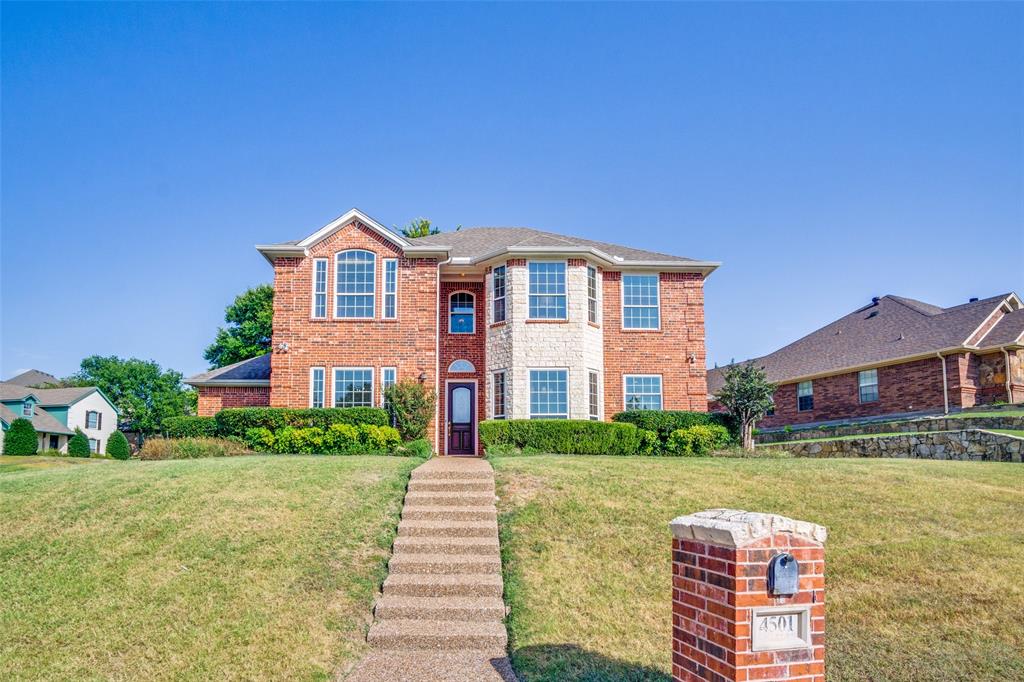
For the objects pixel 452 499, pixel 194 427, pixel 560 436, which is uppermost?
pixel 194 427

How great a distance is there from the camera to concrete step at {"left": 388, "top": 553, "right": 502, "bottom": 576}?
980 centimetres

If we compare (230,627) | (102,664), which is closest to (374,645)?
(230,627)

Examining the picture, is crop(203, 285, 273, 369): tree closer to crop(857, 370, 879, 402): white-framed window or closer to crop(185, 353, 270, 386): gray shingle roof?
crop(185, 353, 270, 386): gray shingle roof

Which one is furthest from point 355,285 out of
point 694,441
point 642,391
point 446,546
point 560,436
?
point 446,546

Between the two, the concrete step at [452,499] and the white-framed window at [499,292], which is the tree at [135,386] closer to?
the white-framed window at [499,292]

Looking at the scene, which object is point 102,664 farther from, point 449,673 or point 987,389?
point 987,389

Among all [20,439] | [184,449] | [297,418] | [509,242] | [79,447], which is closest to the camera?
[184,449]

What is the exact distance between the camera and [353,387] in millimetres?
21016

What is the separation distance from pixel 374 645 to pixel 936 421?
748 inches

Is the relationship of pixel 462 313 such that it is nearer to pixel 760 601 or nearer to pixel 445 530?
pixel 445 530

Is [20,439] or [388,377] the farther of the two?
[20,439]

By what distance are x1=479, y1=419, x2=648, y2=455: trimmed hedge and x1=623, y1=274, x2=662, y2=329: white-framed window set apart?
4.19m

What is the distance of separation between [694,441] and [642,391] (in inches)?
105

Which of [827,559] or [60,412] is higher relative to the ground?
[60,412]
